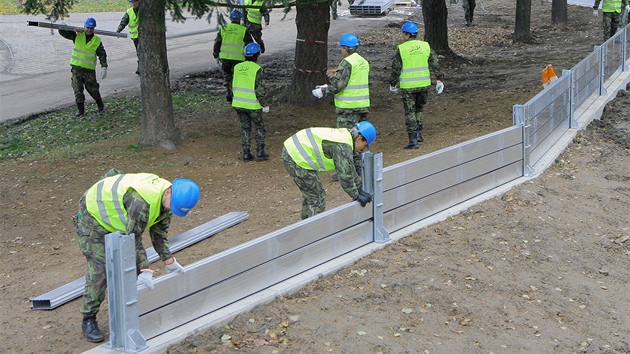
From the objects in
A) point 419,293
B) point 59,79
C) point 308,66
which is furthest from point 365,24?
point 419,293

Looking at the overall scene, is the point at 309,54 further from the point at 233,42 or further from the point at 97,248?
the point at 97,248

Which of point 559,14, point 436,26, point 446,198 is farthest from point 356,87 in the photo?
point 559,14

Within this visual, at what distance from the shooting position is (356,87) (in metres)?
10.8

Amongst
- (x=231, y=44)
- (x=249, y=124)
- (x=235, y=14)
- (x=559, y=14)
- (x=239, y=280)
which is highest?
(x=235, y=14)

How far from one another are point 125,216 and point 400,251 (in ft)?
9.57

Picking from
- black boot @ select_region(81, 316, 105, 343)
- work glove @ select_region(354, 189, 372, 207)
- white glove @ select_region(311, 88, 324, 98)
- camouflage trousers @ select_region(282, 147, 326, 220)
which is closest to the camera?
black boot @ select_region(81, 316, 105, 343)

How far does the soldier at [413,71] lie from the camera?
38.7ft

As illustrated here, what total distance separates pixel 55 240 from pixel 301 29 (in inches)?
272

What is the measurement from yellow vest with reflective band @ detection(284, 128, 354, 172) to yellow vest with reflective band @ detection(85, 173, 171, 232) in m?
1.98

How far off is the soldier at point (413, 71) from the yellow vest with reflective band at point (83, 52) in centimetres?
640

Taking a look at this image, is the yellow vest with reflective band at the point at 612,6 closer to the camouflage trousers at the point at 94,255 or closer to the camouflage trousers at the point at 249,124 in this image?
the camouflage trousers at the point at 249,124

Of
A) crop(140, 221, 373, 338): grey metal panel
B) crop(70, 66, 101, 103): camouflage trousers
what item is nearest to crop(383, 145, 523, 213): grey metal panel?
crop(140, 221, 373, 338): grey metal panel

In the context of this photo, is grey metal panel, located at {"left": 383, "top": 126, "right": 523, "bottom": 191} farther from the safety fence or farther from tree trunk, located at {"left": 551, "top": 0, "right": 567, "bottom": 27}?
tree trunk, located at {"left": 551, "top": 0, "right": 567, "bottom": 27}

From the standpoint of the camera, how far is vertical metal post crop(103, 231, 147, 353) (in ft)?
18.2
